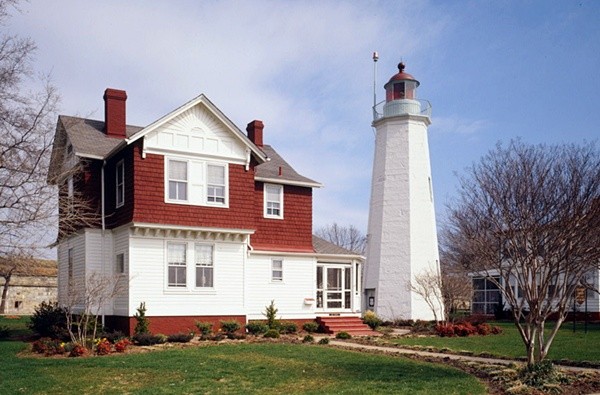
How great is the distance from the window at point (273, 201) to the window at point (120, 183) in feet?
19.0

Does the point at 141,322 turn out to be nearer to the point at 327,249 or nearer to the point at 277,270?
the point at 277,270

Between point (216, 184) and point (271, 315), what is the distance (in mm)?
5264

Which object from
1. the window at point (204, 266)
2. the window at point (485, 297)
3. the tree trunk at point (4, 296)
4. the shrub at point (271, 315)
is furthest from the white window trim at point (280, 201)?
the tree trunk at point (4, 296)

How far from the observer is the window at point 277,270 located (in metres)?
25.6


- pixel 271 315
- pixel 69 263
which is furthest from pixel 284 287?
pixel 69 263

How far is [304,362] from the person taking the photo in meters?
15.3

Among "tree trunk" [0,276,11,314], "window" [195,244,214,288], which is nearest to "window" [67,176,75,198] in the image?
"window" [195,244,214,288]

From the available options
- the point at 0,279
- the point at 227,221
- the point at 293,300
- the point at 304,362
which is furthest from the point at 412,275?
the point at 0,279

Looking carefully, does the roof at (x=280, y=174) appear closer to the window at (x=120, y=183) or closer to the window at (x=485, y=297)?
the window at (x=120, y=183)

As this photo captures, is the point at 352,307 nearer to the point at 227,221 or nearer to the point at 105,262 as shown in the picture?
the point at 227,221

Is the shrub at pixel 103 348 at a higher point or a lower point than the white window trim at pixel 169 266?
lower

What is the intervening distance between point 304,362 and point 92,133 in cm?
1363

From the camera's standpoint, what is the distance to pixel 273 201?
85.7ft

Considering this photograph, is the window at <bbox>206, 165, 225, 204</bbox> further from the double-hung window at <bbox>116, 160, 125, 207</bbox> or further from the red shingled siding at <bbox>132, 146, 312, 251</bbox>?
the double-hung window at <bbox>116, 160, 125, 207</bbox>
